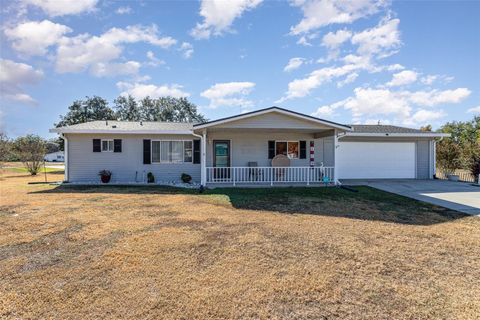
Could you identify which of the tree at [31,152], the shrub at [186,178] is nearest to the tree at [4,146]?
the tree at [31,152]

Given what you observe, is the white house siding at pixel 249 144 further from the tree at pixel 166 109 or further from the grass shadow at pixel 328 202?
the tree at pixel 166 109

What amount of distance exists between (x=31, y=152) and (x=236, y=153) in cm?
1518

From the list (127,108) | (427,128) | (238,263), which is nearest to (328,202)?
(238,263)

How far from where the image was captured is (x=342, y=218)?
6762 millimetres

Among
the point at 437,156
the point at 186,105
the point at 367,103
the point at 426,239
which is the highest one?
the point at 186,105

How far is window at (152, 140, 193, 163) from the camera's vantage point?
1370 centimetres

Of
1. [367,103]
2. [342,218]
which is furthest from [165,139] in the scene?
→ [367,103]

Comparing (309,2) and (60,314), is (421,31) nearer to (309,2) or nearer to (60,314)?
(309,2)

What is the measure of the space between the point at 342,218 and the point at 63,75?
21.4 meters

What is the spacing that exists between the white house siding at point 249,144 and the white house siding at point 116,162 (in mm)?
1482

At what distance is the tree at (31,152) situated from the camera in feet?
62.8

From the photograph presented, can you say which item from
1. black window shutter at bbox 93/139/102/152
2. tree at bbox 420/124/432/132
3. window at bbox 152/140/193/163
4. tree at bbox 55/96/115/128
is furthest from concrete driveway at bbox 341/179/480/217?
tree at bbox 55/96/115/128

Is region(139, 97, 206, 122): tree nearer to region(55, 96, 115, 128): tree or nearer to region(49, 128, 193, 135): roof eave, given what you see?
region(55, 96, 115, 128): tree

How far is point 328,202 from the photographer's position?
28.6 ft
